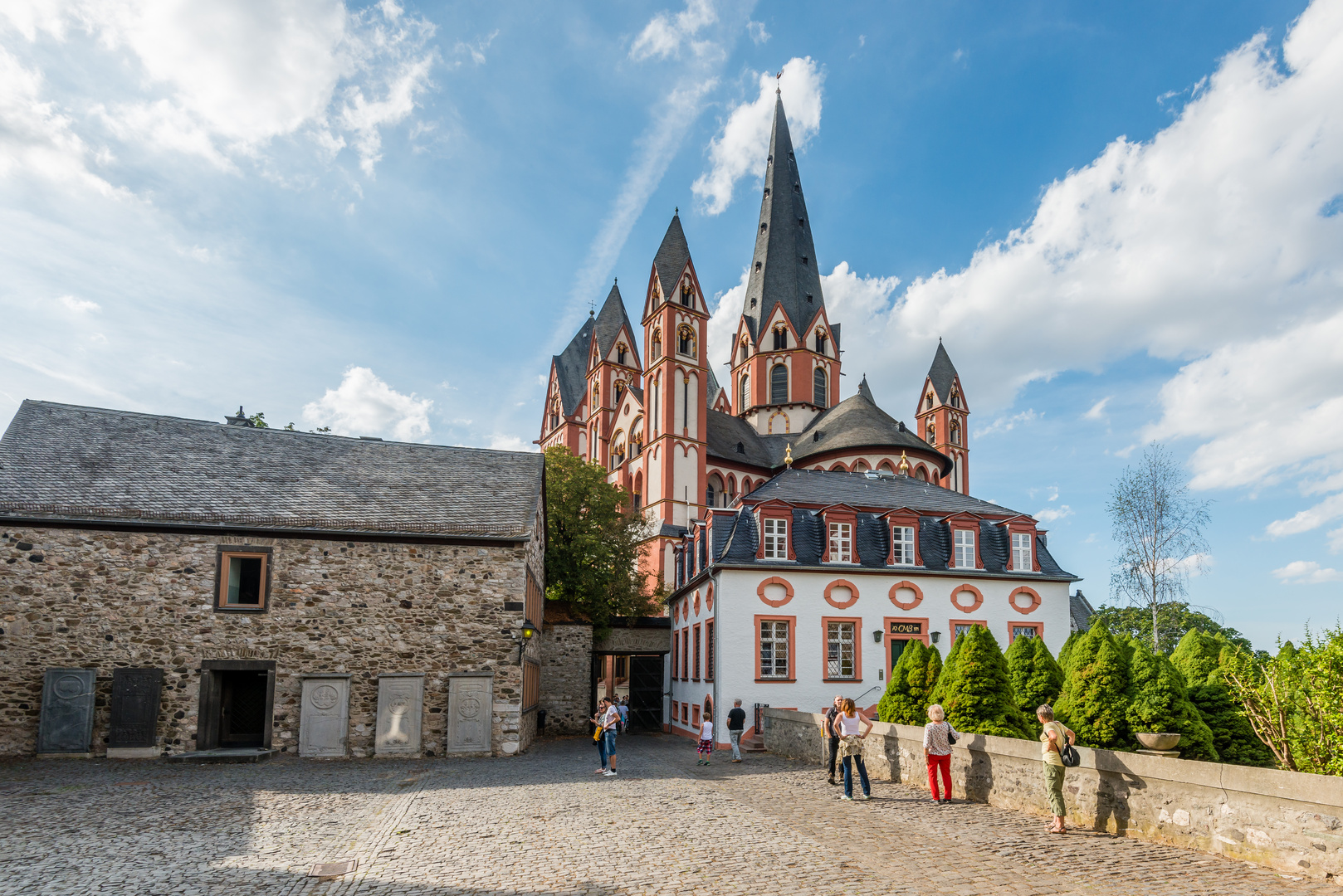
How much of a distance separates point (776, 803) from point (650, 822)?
2.45 meters

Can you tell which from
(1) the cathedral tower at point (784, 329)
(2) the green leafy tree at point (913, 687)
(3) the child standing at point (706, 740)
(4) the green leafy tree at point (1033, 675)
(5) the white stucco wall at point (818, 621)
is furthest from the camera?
(1) the cathedral tower at point (784, 329)

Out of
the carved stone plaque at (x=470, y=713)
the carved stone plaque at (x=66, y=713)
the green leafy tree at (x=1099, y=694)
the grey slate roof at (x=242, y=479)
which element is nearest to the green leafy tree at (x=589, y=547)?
the grey slate roof at (x=242, y=479)

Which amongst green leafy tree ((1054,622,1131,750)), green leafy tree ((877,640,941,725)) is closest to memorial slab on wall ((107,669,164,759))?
green leafy tree ((877,640,941,725))

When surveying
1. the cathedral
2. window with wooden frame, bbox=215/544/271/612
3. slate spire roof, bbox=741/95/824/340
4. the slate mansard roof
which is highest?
slate spire roof, bbox=741/95/824/340

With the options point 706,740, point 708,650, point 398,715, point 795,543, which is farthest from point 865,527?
point 398,715

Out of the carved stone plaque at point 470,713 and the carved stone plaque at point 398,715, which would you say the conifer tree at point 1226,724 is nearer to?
the carved stone plaque at point 470,713

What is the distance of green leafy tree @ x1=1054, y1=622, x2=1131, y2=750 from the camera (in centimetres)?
1119

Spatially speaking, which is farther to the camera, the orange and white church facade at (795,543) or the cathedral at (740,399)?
the cathedral at (740,399)

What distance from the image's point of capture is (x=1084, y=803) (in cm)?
1016

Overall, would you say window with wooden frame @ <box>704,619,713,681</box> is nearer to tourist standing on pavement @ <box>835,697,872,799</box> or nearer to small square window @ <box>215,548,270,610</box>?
tourist standing on pavement @ <box>835,697,872,799</box>

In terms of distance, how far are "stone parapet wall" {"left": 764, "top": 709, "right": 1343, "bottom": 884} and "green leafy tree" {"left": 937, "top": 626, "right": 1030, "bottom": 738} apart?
810 millimetres

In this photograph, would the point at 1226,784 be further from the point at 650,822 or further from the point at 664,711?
the point at 664,711

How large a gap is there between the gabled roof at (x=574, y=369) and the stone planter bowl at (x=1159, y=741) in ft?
203

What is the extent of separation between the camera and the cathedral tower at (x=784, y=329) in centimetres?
6384
